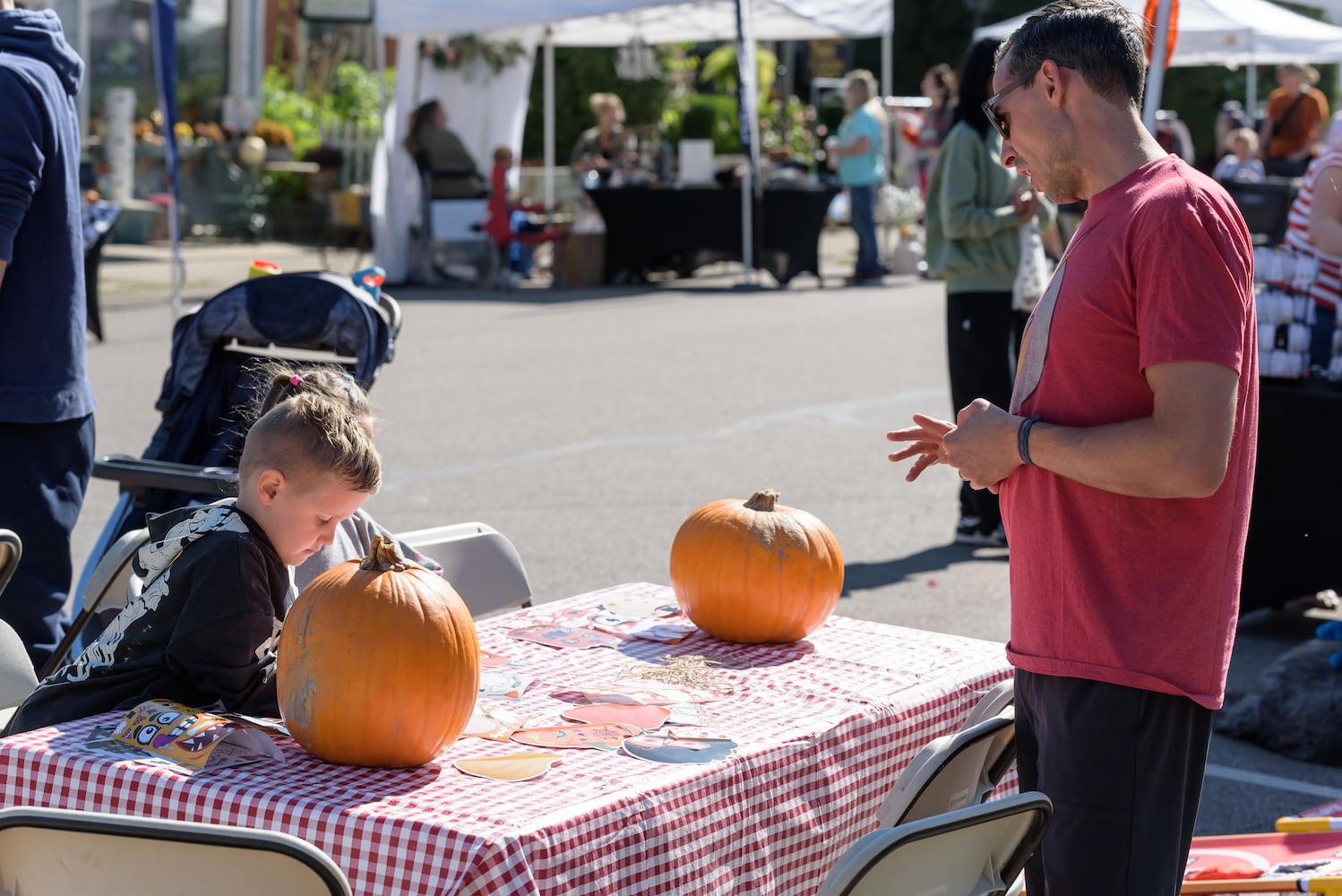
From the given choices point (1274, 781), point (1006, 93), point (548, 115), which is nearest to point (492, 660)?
point (1006, 93)

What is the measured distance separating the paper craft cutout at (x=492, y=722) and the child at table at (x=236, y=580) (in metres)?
0.39

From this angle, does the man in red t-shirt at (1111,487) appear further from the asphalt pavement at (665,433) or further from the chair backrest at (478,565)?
the chair backrest at (478,565)

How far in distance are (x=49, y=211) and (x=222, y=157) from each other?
20.9 meters

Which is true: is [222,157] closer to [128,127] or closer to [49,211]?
[128,127]

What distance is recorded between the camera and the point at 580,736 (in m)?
2.77

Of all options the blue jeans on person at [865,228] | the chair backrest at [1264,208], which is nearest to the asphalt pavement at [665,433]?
the blue jeans on person at [865,228]

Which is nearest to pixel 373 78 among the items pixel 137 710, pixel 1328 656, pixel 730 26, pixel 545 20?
pixel 730 26

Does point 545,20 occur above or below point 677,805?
above

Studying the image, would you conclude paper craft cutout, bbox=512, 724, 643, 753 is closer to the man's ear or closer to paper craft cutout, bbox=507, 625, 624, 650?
paper craft cutout, bbox=507, 625, 624, 650

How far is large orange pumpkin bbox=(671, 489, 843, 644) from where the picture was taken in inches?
133

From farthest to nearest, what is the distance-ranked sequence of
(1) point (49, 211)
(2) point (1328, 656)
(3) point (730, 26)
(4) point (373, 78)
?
(4) point (373, 78) → (3) point (730, 26) → (2) point (1328, 656) → (1) point (49, 211)

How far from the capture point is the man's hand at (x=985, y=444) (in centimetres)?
256

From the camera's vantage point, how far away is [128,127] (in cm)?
2303

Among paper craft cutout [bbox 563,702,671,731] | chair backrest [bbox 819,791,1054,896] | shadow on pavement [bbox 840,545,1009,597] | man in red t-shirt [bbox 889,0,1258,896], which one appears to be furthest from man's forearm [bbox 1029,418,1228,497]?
shadow on pavement [bbox 840,545,1009,597]
